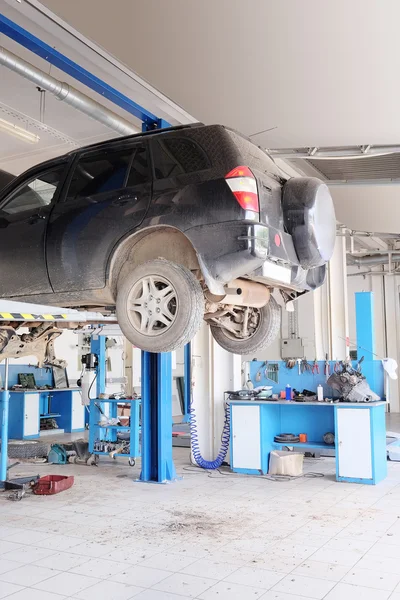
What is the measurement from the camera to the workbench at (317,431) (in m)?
6.72

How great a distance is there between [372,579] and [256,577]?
0.76 meters

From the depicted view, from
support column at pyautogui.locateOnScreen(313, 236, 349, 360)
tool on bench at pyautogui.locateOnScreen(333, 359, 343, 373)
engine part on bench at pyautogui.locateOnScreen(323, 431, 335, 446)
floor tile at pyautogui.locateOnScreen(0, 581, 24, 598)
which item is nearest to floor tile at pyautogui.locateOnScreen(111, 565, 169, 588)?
floor tile at pyautogui.locateOnScreen(0, 581, 24, 598)

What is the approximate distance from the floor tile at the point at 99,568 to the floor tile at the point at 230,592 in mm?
727

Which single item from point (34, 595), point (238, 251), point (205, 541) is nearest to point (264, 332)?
point (238, 251)

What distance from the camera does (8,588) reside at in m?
3.57

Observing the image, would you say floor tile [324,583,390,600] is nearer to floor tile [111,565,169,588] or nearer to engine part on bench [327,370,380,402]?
floor tile [111,565,169,588]

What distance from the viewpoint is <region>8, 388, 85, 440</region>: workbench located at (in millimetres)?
10883

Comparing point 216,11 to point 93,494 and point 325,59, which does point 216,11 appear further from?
point 93,494

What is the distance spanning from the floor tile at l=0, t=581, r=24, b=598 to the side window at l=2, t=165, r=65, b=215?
2.51 m

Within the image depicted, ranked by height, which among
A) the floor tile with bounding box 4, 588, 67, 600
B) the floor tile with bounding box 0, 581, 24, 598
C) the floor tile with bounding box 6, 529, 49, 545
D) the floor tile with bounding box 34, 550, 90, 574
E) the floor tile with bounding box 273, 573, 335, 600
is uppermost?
the floor tile with bounding box 4, 588, 67, 600

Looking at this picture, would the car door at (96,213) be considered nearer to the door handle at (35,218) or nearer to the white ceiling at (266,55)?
the door handle at (35,218)

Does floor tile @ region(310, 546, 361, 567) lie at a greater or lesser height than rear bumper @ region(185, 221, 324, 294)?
lesser

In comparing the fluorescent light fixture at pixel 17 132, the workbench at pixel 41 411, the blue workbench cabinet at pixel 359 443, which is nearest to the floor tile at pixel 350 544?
the blue workbench cabinet at pixel 359 443

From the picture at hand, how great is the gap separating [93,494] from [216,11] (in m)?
4.98
